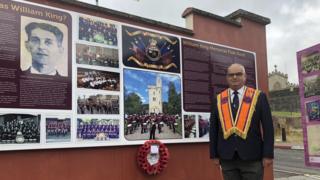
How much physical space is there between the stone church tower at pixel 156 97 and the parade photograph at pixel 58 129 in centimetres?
157

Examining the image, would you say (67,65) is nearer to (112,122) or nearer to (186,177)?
(112,122)

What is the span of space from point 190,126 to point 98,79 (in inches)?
78.7

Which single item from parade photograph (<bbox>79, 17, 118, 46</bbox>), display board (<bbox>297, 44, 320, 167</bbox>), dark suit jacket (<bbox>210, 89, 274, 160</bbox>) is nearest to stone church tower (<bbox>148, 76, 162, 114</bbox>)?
parade photograph (<bbox>79, 17, 118, 46</bbox>)

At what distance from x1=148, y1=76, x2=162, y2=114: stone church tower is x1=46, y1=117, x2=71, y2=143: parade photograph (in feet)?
5.15

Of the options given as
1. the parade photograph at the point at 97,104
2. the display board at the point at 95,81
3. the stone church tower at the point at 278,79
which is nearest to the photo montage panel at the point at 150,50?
the display board at the point at 95,81

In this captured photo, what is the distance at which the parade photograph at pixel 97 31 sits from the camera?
6660 millimetres

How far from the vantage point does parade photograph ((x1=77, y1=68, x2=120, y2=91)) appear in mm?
6488

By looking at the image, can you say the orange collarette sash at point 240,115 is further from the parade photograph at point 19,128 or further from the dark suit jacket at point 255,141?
the parade photograph at point 19,128

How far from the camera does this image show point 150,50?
7.50 metres

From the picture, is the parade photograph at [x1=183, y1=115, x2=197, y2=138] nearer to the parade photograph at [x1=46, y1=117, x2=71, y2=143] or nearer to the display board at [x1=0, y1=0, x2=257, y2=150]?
the display board at [x1=0, y1=0, x2=257, y2=150]

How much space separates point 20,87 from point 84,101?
96 centimetres

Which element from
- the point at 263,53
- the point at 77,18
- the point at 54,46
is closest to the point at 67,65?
the point at 54,46

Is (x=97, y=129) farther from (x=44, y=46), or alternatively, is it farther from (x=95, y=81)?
(x=44, y=46)

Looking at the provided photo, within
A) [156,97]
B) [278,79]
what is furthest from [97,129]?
[278,79]
